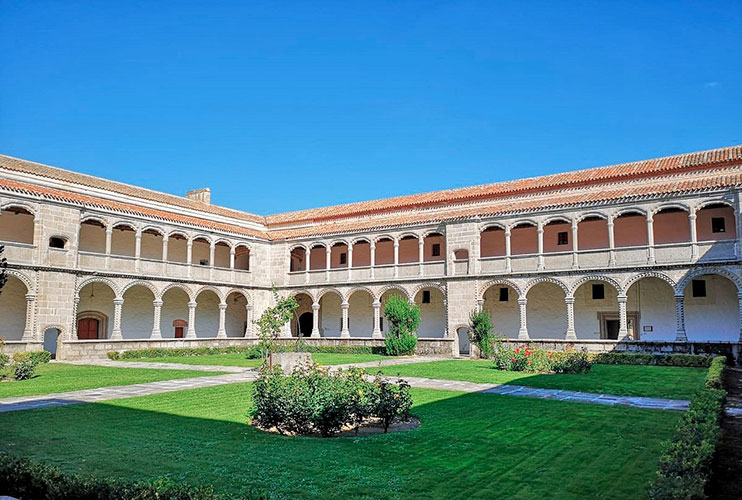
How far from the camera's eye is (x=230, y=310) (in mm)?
Answer: 35219

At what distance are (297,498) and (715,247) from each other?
874 inches

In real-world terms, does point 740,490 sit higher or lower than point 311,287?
lower

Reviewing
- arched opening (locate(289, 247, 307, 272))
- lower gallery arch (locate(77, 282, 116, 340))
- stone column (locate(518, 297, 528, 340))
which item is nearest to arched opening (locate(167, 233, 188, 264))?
lower gallery arch (locate(77, 282, 116, 340))

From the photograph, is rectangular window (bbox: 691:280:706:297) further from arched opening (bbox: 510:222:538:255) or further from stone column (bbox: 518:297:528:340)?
arched opening (bbox: 510:222:538:255)

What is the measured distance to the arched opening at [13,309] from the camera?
933 inches

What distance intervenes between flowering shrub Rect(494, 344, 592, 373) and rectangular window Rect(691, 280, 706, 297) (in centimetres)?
929

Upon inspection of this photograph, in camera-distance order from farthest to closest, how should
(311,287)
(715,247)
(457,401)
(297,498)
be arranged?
(311,287) < (715,247) < (457,401) < (297,498)

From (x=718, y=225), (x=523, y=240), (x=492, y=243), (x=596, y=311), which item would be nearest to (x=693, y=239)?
(x=718, y=225)

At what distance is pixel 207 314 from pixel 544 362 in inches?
862

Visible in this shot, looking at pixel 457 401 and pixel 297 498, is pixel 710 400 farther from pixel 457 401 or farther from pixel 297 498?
pixel 297 498

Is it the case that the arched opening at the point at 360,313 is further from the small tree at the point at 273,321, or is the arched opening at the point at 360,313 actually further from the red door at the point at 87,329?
the small tree at the point at 273,321

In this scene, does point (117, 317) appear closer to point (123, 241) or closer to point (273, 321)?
point (123, 241)

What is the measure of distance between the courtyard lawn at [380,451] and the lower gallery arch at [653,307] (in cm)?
1613

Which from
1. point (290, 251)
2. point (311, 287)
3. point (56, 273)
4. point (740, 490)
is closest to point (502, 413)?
point (740, 490)
